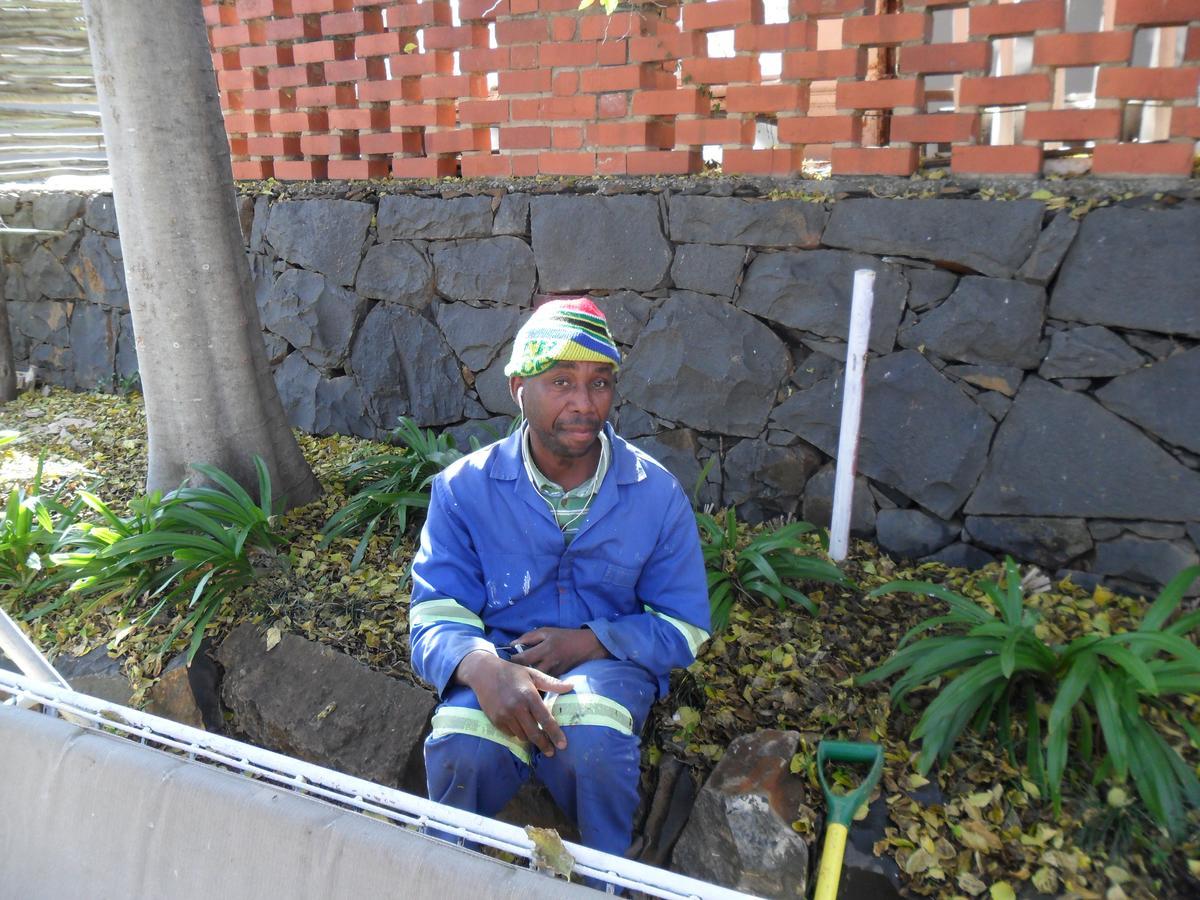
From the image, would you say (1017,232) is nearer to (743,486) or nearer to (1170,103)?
(1170,103)

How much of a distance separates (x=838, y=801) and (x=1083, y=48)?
2504 millimetres

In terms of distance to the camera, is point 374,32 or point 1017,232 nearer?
point 1017,232

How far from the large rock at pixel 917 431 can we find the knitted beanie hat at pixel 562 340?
5.33ft

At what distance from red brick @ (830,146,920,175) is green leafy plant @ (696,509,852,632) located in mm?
1357

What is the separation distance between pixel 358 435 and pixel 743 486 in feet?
7.46

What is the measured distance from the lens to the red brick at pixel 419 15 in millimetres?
4512

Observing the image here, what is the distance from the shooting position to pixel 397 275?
493 cm

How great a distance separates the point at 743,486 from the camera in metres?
4.07

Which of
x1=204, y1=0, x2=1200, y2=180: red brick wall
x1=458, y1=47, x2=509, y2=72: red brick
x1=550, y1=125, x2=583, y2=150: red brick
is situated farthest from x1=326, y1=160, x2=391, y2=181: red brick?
x1=550, y1=125, x2=583, y2=150: red brick

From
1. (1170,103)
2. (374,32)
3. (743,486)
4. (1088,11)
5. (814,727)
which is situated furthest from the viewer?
(1088,11)

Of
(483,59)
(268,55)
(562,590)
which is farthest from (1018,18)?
(268,55)

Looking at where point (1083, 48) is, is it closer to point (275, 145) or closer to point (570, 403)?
point (570, 403)

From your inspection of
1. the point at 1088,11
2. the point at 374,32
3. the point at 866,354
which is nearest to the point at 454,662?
the point at 866,354

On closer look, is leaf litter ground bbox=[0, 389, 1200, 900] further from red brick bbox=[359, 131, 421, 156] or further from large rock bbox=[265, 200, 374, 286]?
red brick bbox=[359, 131, 421, 156]
